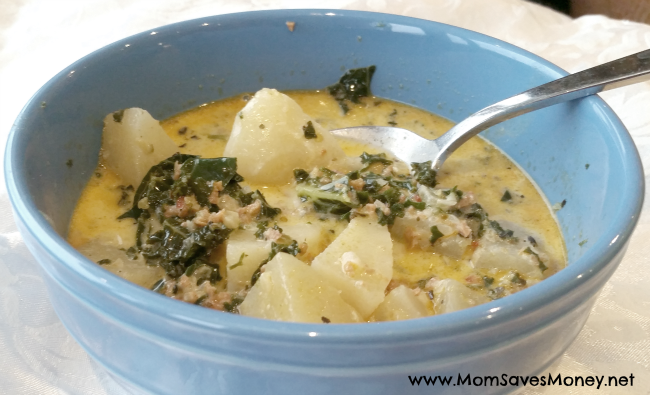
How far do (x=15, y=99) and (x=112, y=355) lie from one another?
2136 millimetres

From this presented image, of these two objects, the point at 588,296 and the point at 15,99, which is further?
the point at 15,99

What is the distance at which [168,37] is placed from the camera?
249cm

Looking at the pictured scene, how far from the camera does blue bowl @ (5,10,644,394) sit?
1.15 m

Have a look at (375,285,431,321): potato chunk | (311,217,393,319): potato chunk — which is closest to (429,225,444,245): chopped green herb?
(311,217,393,319): potato chunk

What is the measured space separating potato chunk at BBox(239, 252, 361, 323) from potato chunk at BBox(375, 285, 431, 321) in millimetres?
96

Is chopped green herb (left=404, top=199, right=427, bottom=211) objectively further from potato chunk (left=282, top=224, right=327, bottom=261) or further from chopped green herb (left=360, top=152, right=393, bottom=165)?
chopped green herb (left=360, top=152, right=393, bottom=165)

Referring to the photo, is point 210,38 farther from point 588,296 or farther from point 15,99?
point 588,296

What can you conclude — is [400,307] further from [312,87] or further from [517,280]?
[312,87]

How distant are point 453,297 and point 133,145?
1.30 meters

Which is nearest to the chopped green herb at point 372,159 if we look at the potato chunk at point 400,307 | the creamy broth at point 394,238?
the creamy broth at point 394,238

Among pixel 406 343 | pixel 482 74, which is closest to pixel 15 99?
pixel 482 74

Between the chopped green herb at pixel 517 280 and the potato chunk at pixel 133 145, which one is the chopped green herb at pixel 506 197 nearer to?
the chopped green herb at pixel 517 280

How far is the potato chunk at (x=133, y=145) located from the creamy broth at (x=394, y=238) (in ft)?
0.20

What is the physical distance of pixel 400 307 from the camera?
5.24ft
